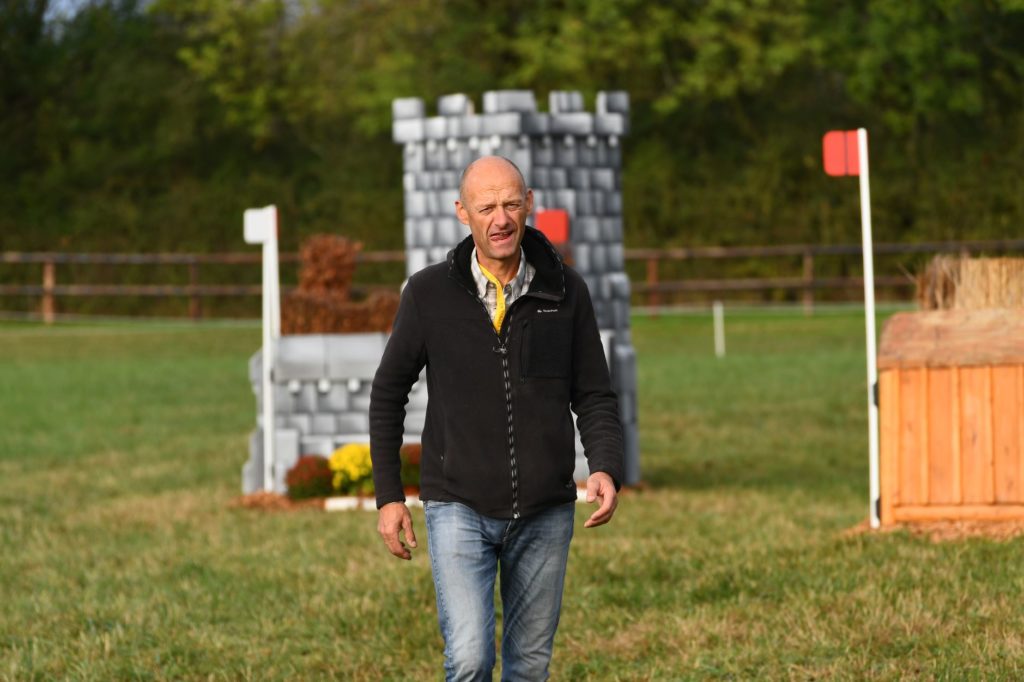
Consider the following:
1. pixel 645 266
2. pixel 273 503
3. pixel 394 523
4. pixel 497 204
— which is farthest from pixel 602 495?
pixel 645 266

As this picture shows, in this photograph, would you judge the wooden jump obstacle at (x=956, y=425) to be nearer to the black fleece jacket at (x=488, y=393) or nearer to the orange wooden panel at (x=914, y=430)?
the orange wooden panel at (x=914, y=430)

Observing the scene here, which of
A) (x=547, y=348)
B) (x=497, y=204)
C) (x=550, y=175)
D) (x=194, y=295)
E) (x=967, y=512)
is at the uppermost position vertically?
(x=550, y=175)

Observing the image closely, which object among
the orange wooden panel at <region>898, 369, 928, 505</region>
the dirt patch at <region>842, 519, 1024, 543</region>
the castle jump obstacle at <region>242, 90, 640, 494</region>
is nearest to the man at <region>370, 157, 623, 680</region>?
the dirt patch at <region>842, 519, 1024, 543</region>

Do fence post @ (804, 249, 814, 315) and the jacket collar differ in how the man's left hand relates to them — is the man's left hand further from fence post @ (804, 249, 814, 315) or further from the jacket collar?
fence post @ (804, 249, 814, 315)

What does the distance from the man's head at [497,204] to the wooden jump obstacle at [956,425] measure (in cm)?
529

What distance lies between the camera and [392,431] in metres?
4.86

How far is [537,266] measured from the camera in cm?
485

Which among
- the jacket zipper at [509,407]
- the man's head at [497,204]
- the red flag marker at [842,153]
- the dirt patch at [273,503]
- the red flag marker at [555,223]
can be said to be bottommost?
the dirt patch at [273,503]

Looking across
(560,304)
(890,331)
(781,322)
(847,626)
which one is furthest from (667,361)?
(560,304)

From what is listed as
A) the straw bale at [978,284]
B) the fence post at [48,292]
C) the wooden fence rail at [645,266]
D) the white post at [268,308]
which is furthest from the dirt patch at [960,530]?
the fence post at [48,292]

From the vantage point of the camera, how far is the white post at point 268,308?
40.0 feet

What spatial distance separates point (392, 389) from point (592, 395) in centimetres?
59

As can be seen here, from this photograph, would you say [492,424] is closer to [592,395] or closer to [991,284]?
[592,395]

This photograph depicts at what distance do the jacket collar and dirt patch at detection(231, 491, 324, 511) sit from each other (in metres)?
7.44
